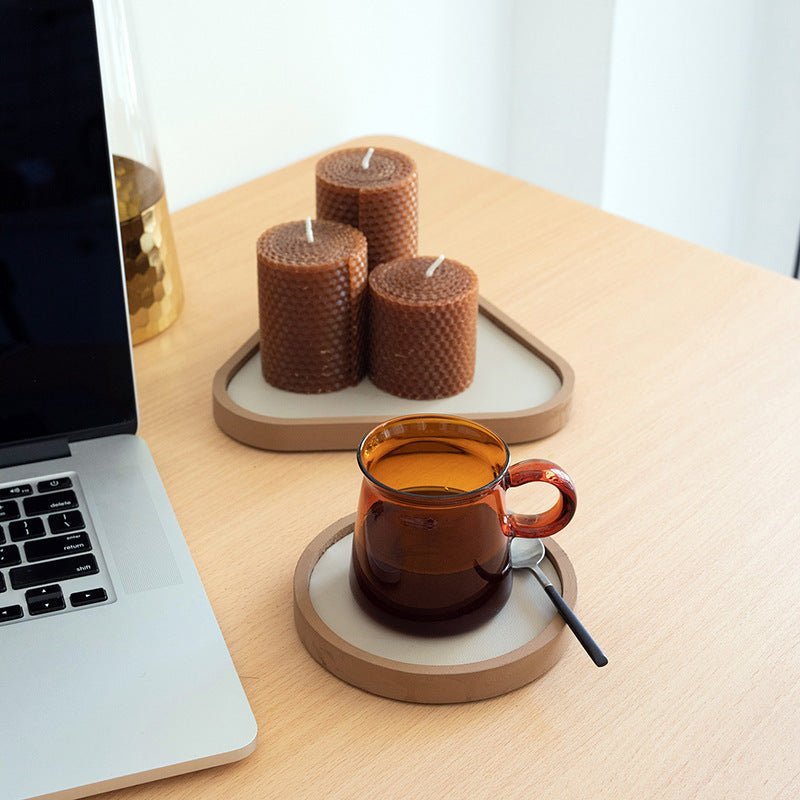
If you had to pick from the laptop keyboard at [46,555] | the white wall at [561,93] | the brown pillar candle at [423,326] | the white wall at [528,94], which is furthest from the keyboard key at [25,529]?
the white wall at [561,93]

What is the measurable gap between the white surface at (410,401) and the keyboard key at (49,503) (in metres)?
0.15

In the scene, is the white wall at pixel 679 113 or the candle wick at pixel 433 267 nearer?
the candle wick at pixel 433 267

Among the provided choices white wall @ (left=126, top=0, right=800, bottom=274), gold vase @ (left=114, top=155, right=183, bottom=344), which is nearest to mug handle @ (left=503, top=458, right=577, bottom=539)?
gold vase @ (left=114, top=155, right=183, bottom=344)

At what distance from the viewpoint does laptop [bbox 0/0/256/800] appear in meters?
0.50

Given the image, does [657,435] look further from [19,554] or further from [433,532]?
[19,554]

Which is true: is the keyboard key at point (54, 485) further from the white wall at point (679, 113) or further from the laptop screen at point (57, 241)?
the white wall at point (679, 113)

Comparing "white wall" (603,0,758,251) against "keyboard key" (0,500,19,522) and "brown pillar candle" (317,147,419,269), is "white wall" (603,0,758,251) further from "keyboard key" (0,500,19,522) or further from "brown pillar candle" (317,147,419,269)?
"keyboard key" (0,500,19,522)

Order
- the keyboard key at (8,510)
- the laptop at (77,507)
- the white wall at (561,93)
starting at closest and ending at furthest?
the laptop at (77,507), the keyboard key at (8,510), the white wall at (561,93)

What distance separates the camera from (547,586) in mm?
569

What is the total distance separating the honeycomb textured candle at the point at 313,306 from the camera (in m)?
0.70

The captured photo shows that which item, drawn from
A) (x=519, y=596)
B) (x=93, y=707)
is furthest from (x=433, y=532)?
(x=93, y=707)

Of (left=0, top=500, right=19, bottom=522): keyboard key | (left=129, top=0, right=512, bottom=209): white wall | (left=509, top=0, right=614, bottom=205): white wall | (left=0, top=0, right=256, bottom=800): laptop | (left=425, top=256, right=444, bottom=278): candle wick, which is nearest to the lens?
(left=0, top=0, right=256, bottom=800): laptop

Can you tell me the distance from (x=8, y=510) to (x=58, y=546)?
0.14ft

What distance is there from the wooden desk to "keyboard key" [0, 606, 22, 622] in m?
0.11
